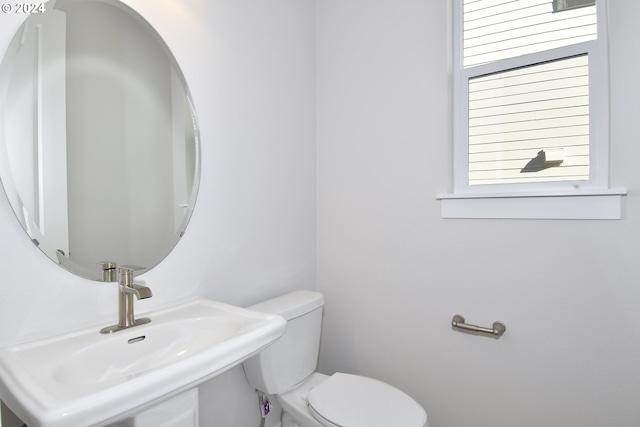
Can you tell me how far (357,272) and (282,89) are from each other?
Result: 0.97m

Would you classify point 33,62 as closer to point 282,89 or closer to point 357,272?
point 282,89

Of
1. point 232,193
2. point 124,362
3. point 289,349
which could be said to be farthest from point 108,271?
point 289,349

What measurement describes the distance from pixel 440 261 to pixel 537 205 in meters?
0.43

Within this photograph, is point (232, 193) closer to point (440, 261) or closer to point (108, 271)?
point (108, 271)

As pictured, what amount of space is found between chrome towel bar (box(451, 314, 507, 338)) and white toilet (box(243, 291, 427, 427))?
358 mm

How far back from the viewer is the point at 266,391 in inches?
53.0

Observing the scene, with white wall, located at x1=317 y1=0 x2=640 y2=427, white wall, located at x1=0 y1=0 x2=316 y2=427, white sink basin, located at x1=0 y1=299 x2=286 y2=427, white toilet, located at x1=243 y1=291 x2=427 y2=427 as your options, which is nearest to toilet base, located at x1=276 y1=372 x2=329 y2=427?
white toilet, located at x1=243 y1=291 x2=427 y2=427

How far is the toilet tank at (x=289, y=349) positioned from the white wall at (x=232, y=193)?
12 centimetres

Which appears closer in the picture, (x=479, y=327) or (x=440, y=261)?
(x=479, y=327)

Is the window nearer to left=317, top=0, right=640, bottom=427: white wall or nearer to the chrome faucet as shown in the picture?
left=317, top=0, right=640, bottom=427: white wall

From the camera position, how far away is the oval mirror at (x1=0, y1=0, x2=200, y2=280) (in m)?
0.90

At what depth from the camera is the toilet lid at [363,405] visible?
114cm

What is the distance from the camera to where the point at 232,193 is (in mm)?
1406

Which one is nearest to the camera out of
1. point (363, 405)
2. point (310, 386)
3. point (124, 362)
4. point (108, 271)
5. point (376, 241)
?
point (124, 362)
